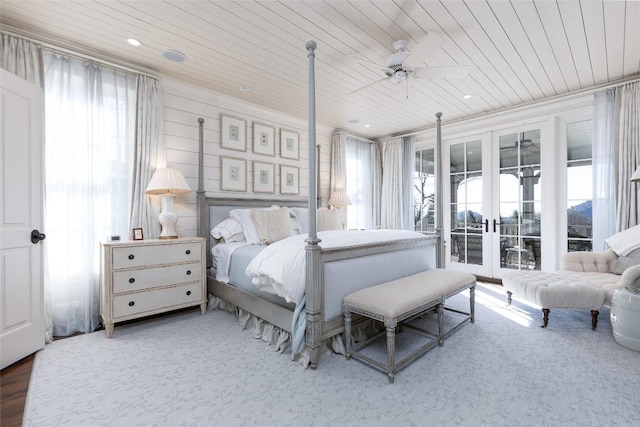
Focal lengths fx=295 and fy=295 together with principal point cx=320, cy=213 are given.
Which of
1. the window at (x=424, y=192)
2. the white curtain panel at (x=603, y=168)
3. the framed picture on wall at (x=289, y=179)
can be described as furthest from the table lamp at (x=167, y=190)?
the white curtain panel at (x=603, y=168)

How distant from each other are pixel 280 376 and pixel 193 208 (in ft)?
7.86

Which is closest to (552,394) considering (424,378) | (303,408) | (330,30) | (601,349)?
(424,378)

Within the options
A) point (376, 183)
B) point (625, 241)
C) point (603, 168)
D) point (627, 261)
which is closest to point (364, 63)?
point (376, 183)

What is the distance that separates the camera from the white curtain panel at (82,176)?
8.72 feet

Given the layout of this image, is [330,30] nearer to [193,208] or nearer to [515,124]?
[193,208]

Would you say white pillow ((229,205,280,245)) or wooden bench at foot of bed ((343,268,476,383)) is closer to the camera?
wooden bench at foot of bed ((343,268,476,383))

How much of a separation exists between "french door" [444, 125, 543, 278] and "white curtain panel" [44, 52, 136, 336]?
4784mm

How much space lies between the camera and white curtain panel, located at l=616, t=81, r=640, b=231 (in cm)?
329

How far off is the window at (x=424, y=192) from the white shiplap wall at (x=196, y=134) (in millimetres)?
2436

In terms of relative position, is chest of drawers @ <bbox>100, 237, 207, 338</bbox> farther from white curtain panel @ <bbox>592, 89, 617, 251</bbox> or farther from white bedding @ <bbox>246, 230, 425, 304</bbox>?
white curtain panel @ <bbox>592, 89, 617, 251</bbox>

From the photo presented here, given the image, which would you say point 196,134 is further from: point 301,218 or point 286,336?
point 286,336

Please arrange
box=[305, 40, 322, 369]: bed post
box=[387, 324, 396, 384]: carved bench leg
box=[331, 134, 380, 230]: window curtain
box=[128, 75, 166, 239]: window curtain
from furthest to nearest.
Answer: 1. box=[331, 134, 380, 230]: window curtain
2. box=[128, 75, 166, 239]: window curtain
3. box=[305, 40, 322, 369]: bed post
4. box=[387, 324, 396, 384]: carved bench leg

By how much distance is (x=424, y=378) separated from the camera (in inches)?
76.5

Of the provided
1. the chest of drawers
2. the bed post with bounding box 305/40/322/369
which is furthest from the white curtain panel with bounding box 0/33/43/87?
the bed post with bounding box 305/40/322/369
